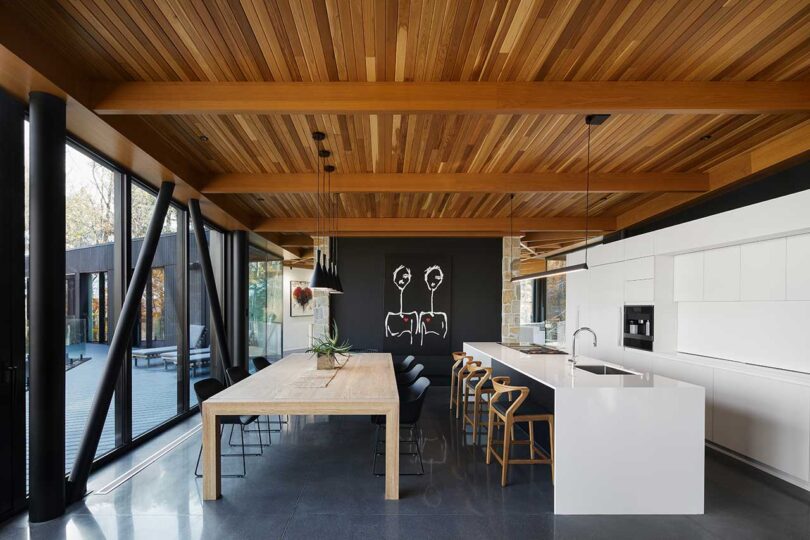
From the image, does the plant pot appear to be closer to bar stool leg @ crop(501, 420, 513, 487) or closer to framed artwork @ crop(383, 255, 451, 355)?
bar stool leg @ crop(501, 420, 513, 487)

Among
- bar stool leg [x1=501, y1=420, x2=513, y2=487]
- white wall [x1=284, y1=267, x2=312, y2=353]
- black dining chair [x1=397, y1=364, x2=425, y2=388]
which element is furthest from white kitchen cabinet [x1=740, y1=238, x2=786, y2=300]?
white wall [x1=284, y1=267, x2=312, y2=353]

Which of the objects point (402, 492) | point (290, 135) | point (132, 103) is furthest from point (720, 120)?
point (132, 103)

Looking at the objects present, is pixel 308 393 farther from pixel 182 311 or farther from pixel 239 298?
pixel 239 298

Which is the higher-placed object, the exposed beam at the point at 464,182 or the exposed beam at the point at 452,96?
the exposed beam at the point at 452,96

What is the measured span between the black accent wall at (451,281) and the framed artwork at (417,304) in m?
0.11

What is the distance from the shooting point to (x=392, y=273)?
27.2 feet

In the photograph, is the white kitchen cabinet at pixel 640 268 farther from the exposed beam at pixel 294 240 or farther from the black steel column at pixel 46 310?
the exposed beam at pixel 294 240

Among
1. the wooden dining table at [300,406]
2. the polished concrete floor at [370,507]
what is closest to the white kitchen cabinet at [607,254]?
the polished concrete floor at [370,507]

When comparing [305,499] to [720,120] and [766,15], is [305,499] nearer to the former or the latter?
[766,15]

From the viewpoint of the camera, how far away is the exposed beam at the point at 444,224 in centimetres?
716

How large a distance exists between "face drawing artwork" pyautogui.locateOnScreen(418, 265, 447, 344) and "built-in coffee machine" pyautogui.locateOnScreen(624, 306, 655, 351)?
3184mm

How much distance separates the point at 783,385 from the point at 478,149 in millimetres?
3130

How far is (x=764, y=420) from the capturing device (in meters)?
3.72

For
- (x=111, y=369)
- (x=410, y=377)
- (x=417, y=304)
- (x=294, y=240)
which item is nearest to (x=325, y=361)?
(x=410, y=377)
